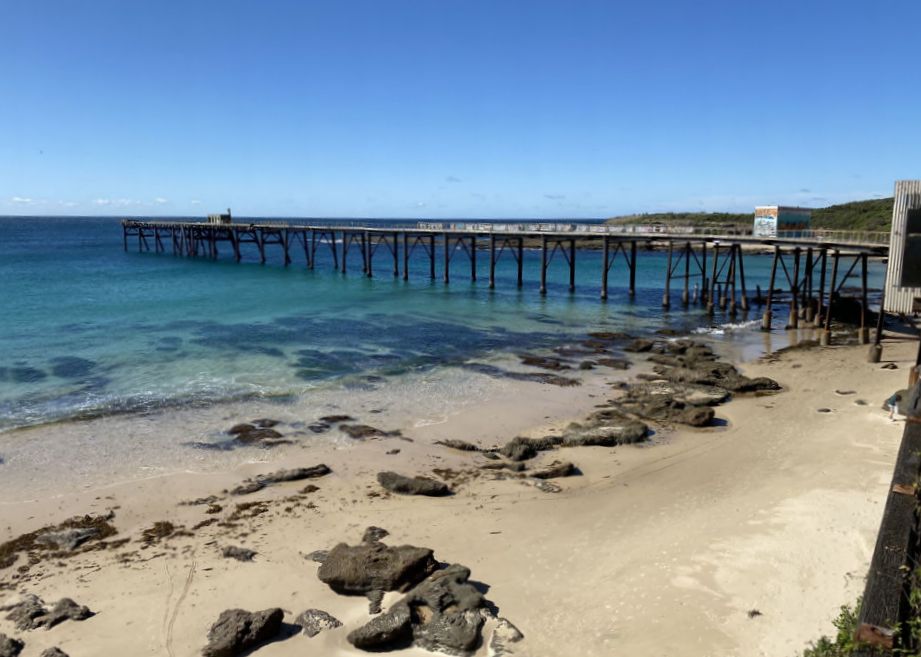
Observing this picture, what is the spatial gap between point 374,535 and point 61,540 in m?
5.02

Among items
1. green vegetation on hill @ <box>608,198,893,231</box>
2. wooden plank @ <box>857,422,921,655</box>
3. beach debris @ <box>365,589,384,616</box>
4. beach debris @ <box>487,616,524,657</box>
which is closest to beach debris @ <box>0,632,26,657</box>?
beach debris @ <box>365,589,384,616</box>

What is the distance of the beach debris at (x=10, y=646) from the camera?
24.1 ft

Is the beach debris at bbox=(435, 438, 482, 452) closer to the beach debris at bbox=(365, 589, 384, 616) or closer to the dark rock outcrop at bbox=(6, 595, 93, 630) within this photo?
the beach debris at bbox=(365, 589, 384, 616)

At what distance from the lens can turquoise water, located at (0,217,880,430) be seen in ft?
61.8

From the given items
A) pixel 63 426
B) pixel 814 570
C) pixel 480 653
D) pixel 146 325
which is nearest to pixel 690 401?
pixel 814 570

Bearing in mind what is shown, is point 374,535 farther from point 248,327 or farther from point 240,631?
point 248,327

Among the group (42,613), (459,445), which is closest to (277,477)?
(459,445)

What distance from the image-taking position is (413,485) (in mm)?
11859

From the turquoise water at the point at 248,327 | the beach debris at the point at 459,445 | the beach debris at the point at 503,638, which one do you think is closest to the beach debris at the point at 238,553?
the beach debris at the point at 503,638

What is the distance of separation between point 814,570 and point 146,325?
2723cm

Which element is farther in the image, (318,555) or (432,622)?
(318,555)

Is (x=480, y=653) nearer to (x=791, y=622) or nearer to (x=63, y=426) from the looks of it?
(x=791, y=622)

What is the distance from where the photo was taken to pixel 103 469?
1298 centimetres

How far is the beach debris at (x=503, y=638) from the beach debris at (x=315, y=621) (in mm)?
1940
